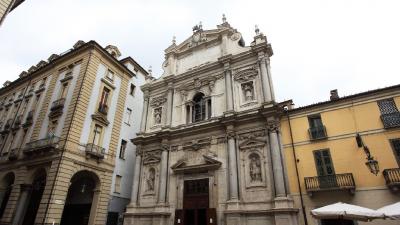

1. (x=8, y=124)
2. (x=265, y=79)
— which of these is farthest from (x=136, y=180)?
(x=8, y=124)

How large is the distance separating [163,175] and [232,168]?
5.68 meters

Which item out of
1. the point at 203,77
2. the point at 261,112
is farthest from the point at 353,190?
the point at 203,77

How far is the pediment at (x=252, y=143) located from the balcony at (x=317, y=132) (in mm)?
2998

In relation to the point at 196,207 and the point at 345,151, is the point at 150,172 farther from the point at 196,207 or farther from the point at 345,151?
the point at 345,151

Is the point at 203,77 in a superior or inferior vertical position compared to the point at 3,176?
superior

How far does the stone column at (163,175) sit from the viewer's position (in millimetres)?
18302

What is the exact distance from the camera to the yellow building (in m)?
12.7

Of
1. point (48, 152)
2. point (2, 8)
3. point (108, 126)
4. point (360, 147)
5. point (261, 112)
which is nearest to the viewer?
point (2, 8)

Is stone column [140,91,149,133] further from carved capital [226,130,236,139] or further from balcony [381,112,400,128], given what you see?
balcony [381,112,400,128]

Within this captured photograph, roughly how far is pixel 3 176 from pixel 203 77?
67.8 ft

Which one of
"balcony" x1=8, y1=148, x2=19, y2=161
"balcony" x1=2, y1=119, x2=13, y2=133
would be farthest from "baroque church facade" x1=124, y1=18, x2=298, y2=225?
"balcony" x1=2, y1=119, x2=13, y2=133

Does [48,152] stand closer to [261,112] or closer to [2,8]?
[2,8]

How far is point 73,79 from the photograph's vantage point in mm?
23547

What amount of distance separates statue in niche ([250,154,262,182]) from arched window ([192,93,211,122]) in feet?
17.1
